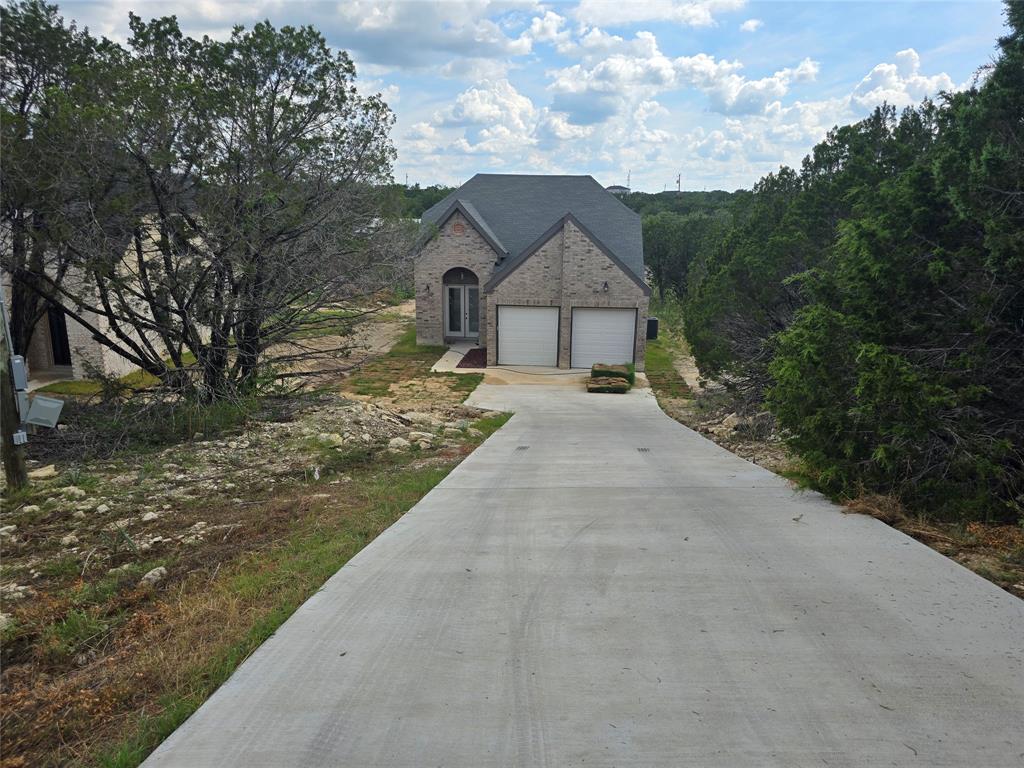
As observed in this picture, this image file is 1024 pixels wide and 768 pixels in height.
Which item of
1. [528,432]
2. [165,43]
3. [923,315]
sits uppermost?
[165,43]

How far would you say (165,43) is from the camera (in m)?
12.2

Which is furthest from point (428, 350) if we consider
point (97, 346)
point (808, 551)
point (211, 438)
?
point (808, 551)

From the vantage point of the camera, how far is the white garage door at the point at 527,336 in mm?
24391

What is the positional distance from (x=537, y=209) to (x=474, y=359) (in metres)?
8.65

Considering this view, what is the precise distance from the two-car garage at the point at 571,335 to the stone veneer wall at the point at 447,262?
2457 millimetres

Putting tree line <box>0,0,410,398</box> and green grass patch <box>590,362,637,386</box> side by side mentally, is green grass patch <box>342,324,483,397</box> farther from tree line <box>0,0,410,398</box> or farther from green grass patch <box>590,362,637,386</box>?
tree line <box>0,0,410,398</box>

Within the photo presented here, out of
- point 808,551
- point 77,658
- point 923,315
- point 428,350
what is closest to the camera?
point 77,658

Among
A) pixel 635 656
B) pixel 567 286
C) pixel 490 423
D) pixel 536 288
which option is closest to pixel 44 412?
pixel 635 656

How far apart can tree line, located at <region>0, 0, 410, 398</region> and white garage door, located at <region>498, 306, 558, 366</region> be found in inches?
397

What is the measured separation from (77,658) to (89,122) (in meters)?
8.78

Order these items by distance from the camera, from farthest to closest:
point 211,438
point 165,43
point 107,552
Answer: point 165,43, point 211,438, point 107,552

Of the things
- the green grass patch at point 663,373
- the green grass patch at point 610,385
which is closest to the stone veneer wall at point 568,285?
the green grass patch at point 663,373

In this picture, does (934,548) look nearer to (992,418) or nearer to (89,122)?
(992,418)

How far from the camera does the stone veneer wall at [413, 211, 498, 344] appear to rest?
2659 centimetres
